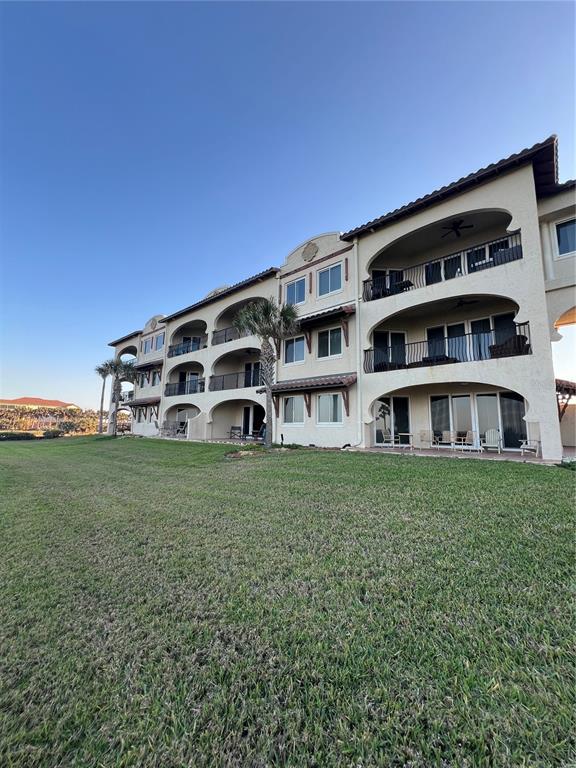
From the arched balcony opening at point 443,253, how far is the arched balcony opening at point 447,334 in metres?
1.44

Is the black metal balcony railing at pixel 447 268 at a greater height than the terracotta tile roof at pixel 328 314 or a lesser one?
greater

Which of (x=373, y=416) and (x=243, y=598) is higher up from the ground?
(x=373, y=416)

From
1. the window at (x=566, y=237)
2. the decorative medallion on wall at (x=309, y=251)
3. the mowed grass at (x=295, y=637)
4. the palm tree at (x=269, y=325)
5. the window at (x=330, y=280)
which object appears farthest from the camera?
the decorative medallion on wall at (x=309, y=251)

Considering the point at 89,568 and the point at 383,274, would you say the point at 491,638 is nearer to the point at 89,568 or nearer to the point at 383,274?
the point at 89,568

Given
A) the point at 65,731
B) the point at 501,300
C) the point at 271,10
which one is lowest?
the point at 65,731

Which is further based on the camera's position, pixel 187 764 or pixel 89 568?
pixel 89 568

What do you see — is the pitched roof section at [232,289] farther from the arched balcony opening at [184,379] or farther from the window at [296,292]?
the arched balcony opening at [184,379]

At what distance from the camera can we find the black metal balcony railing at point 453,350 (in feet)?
40.4

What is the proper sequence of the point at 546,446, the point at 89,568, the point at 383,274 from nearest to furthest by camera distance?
the point at 89,568 < the point at 546,446 < the point at 383,274

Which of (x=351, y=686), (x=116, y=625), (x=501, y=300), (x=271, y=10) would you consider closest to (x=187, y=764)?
(x=351, y=686)

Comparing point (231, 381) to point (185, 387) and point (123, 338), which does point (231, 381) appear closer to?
point (185, 387)

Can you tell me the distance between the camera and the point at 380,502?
6.68 m

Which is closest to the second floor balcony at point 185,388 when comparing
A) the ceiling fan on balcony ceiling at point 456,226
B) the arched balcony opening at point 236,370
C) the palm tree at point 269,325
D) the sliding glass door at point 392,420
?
the arched balcony opening at point 236,370

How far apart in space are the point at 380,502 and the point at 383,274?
1461 cm
